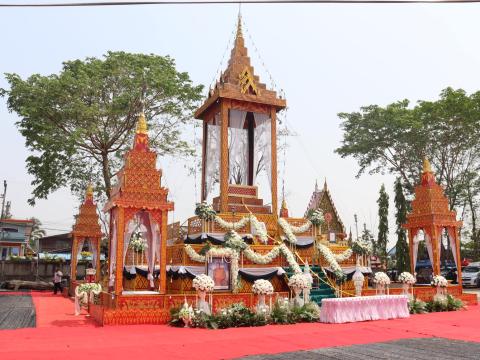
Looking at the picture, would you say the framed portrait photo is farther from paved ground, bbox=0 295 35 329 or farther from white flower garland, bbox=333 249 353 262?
paved ground, bbox=0 295 35 329

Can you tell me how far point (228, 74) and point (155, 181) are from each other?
31.4ft

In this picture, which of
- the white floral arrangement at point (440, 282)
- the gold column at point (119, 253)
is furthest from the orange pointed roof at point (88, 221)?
the white floral arrangement at point (440, 282)

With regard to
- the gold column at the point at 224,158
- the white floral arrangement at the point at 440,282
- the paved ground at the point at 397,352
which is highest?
the gold column at the point at 224,158

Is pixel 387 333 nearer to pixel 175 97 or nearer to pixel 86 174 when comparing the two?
pixel 175 97

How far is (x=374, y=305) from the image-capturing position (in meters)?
13.4

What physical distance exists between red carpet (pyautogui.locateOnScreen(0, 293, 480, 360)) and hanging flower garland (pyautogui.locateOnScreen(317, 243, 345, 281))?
3.09 metres

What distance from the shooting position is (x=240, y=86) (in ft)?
68.4

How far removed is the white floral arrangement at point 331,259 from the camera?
16122 millimetres

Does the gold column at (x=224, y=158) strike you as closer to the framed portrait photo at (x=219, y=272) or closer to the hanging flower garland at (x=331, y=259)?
the framed portrait photo at (x=219, y=272)

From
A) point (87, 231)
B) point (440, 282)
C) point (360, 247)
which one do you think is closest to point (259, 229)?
point (360, 247)

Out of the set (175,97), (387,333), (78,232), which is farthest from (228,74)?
(387,333)

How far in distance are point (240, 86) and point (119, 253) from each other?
10790 millimetres

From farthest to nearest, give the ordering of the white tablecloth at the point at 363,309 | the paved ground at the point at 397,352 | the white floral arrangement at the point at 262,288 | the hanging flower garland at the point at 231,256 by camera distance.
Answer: the hanging flower garland at the point at 231,256
the white floral arrangement at the point at 262,288
the white tablecloth at the point at 363,309
the paved ground at the point at 397,352

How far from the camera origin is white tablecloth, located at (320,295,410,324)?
12.6 metres
